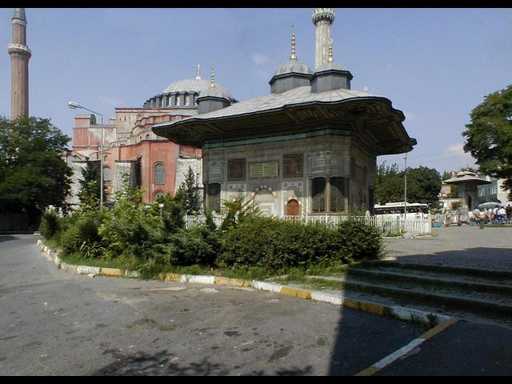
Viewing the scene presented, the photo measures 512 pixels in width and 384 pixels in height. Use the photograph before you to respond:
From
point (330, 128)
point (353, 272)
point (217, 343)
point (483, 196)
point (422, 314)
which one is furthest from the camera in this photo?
point (483, 196)

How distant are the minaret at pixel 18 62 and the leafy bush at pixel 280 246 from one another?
59.3 meters

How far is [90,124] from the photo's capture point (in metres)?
72.8

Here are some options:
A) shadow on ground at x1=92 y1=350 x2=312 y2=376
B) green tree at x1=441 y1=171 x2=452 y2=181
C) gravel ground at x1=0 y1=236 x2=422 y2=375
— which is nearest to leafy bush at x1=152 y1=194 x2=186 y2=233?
gravel ground at x1=0 y1=236 x2=422 y2=375

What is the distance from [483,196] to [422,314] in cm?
8571

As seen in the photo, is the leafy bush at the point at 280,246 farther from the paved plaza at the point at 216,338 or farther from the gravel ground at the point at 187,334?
the paved plaza at the point at 216,338

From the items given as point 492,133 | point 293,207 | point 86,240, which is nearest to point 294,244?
point 86,240

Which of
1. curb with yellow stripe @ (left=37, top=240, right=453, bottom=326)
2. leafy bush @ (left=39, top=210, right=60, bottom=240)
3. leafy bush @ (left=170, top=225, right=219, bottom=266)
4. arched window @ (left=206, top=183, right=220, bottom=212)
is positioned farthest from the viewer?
arched window @ (left=206, top=183, right=220, bottom=212)

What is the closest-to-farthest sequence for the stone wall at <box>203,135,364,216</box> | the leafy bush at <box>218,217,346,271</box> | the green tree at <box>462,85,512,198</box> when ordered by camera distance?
the leafy bush at <box>218,217,346,271</box> → the stone wall at <box>203,135,364,216</box> → the green tree at <box>462,85,512,198</box>

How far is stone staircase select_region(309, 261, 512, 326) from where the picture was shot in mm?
5281

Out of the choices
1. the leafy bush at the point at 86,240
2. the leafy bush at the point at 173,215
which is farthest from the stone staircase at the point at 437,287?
the leafy bush at the point at 86,240

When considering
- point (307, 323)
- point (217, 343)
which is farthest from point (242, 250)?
point (217, 343)

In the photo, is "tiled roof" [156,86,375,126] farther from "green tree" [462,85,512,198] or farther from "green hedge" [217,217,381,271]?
"green tree" [462,85,512,198]

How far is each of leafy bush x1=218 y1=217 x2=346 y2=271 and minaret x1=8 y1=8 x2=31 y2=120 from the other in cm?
5928
